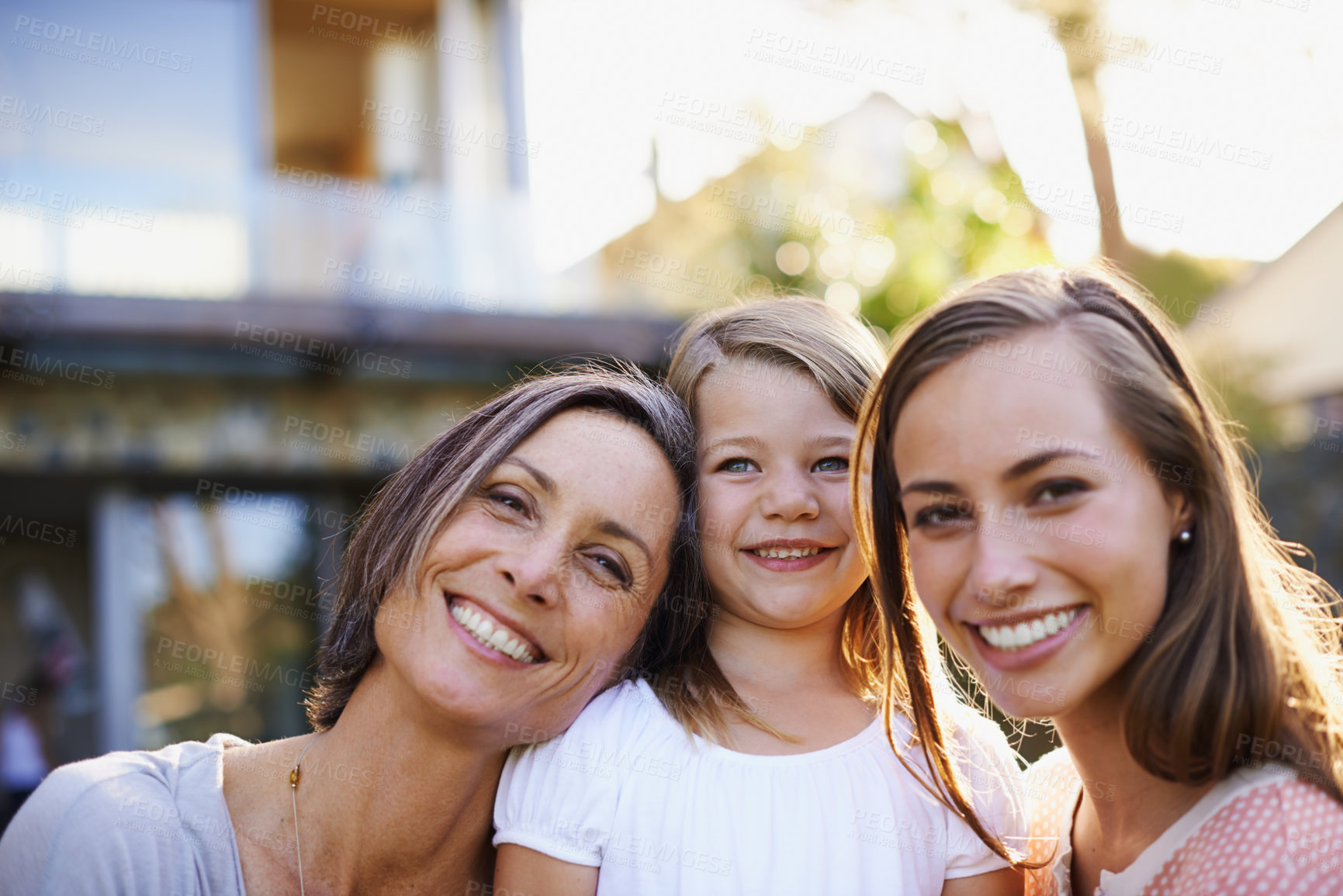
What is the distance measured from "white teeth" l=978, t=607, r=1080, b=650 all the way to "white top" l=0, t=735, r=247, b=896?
1.51 metres

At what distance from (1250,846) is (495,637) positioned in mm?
1333

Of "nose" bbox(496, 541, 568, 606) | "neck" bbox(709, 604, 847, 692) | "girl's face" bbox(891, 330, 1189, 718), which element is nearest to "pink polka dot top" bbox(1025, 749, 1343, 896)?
"girl's face" bbox(891, 330, 1189, 718)

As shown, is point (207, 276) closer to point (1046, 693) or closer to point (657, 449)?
point (657, 449)

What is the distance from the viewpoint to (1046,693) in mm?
1782

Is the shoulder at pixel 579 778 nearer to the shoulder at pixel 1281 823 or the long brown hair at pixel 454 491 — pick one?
the long brown hair at pixel 454 491

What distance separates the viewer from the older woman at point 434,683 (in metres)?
2.02

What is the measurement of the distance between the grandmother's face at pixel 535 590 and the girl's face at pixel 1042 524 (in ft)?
2.07

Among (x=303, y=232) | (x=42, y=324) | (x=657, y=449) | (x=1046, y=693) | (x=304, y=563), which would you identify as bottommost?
(x=304, y=563)

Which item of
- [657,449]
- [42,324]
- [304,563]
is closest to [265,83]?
[42,324]

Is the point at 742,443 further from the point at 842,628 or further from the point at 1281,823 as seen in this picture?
the point at 1281,823

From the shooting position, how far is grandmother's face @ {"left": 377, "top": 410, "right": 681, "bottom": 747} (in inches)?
80.3

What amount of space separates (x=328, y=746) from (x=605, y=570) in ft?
2.36

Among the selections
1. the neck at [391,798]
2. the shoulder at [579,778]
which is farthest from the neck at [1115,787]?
the neck at [391,798]

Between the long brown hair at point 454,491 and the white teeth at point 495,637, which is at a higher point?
the long brown hair at point 454,491
